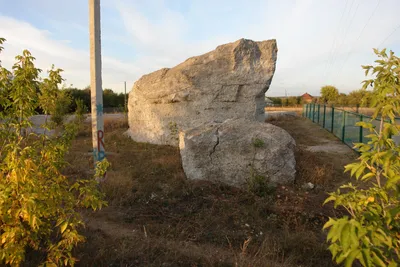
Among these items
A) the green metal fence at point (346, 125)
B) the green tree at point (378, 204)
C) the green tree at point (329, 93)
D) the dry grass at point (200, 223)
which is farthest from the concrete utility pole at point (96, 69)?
the green tree at point (329, 93)

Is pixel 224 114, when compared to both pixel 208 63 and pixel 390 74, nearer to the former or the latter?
pixel 208 63

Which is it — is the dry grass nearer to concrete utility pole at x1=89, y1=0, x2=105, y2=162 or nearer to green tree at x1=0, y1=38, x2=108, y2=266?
green tree at x1=0, y1=38, x2=108, y2=266

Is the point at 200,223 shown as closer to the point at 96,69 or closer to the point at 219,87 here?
the point at 96,69

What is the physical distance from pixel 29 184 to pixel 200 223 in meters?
2.36

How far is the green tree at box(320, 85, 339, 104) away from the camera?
168 ft

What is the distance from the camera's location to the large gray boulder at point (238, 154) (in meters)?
5.71

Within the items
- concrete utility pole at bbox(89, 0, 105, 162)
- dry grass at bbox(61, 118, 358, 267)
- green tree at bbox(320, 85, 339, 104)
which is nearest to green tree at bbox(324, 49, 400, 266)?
dry grass at bbox(61, 118, 358, 267)

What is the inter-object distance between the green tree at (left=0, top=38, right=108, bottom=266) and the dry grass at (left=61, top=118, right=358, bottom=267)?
0.69 meters

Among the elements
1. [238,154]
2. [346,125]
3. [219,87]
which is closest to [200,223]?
[238,154]

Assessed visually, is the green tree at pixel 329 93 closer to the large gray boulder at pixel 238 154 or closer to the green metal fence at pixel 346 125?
the green metal fence at pixel 346 125

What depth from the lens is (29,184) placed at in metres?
2.31

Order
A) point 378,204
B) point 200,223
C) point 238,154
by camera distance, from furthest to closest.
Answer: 1. point 238,154
2. point 200,223
3. point 378,204

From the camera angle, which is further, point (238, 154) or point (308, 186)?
point (238, 154)

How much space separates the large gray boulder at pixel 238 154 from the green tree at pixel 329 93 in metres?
49.3
